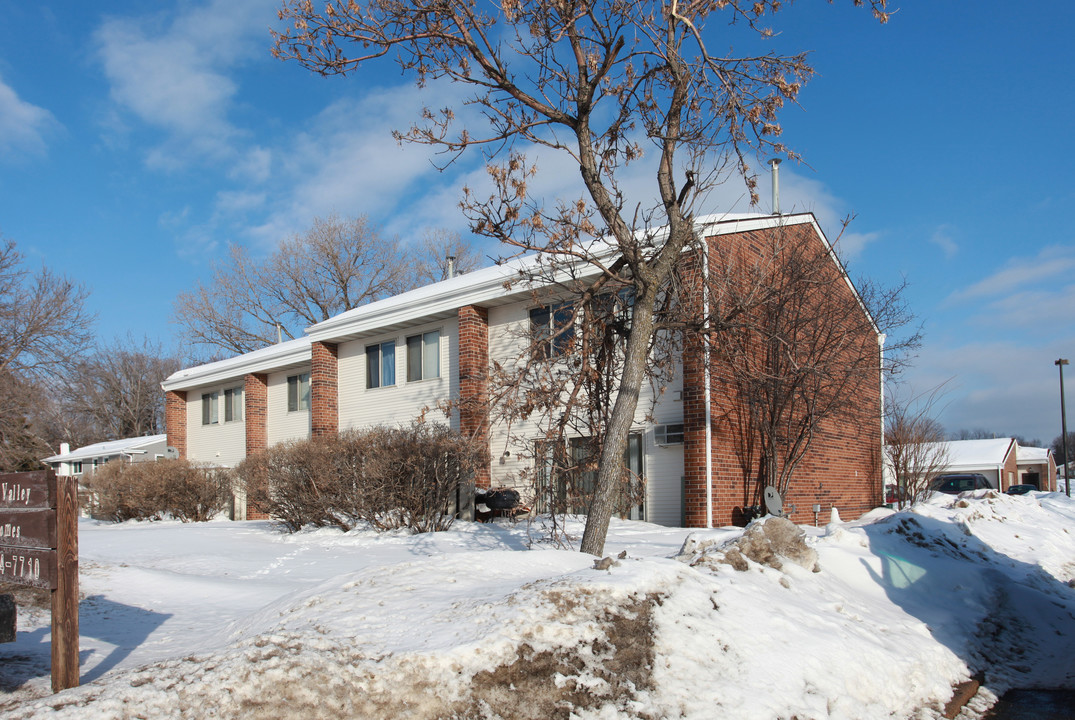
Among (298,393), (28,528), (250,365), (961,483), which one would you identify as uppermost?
(250,365)

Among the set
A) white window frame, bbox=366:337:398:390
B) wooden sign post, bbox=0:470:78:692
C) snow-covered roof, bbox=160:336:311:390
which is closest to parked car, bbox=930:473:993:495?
white window frame, bbox=366:337:398:390

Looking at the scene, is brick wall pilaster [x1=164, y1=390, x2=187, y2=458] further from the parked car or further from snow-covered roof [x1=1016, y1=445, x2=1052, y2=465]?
snow-covered roof [x1=1016, y1=445, x2=1052, y2=465]

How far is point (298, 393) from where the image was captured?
77.8ft

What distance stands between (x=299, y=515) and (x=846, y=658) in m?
11.2

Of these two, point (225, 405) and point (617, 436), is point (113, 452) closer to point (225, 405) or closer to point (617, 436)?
point (225, 405)

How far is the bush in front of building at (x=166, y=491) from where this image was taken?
18375 mm

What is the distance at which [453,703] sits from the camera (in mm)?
3742

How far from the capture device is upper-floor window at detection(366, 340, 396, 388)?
66.8 ft

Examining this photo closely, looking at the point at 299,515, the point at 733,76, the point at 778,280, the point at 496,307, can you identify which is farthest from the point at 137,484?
the point at 733,76

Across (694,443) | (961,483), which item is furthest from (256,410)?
(961,483)

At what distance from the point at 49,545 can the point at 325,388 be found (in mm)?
16961

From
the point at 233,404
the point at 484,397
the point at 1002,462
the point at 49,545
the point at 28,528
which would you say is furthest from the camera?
the point at 1002,462

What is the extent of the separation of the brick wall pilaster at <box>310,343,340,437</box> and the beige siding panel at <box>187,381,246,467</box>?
546cm

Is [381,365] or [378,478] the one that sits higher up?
[381,365]
